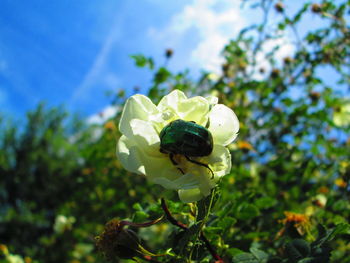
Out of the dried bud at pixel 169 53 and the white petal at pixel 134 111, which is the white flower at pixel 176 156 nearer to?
the white petal at pixel 134 111

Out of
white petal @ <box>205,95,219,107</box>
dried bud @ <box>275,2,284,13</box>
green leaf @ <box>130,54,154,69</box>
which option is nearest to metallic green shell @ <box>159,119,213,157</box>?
white petal @ <box>205,95,219,107</box>

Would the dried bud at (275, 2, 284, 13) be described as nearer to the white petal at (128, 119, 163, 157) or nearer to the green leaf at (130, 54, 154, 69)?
the green leaf at (130, 54, 154, 69)

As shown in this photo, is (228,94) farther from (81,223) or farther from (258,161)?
(81,223)

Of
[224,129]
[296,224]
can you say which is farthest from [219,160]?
[296,224]

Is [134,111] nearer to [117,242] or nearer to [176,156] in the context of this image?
[176,156]

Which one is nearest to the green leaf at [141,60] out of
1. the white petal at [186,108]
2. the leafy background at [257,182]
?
the leafy background at [257,182]

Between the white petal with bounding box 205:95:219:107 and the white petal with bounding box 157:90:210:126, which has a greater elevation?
the white petal with bounding box 205:95:219:107
